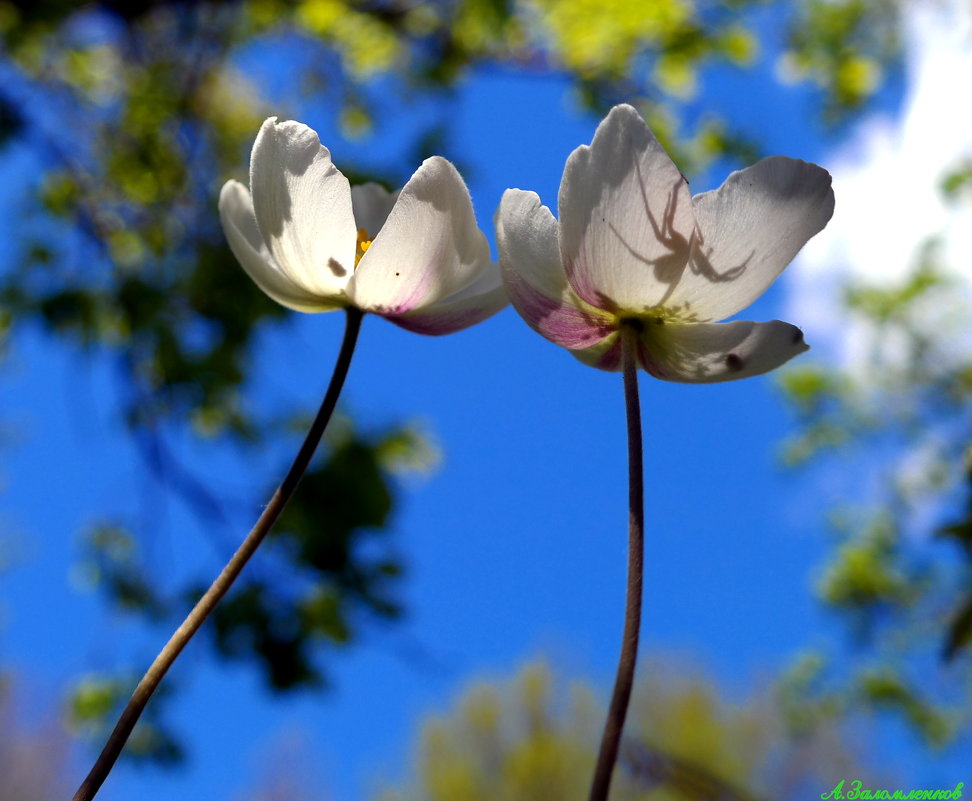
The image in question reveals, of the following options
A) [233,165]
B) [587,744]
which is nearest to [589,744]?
[587,744]

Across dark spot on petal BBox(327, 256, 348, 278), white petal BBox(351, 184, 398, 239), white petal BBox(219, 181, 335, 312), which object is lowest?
dark spot on petal BBox(327, 256, 348, 278)

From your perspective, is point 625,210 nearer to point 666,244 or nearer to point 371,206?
point 666,244

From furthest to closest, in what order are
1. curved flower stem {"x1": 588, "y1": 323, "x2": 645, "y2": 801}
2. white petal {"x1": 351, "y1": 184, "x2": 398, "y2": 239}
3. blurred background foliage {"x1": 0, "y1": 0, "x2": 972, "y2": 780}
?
blurred background foliage {"x1": 0, "y1": 0, "x2": 972, "y2": 780} < white petal {"x1": 351, "y1": 184, "x2": 398, "y2": 239} < curved flower stem {"x1": 588, "y1": 323, "x2": 645, "y2": 801}

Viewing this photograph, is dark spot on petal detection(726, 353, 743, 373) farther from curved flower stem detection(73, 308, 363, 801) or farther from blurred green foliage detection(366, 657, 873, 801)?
blurred green foliage detection(366, 657, 873, 801)

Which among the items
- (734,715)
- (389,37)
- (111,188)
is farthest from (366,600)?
(734,715)

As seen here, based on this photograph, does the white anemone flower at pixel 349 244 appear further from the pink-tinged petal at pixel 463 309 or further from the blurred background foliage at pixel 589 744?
the blurred background foliage at pixel 589 744

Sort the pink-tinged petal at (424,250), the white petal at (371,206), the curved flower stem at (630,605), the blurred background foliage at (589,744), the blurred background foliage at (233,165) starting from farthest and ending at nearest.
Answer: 1. the blurred background foliage at (589,744)
2. the blurred background foliage at (233,165)
3. the white petal at (371,206)
4. the pink-tinged petal at (424,250)
5. the curved flower stem at (630,605)

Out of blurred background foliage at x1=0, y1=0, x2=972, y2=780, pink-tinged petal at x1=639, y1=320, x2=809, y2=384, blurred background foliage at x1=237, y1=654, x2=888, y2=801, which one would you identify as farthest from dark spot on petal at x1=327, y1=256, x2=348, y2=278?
blurred background foliage at x1=237, y1=654, x2=888, y2=801

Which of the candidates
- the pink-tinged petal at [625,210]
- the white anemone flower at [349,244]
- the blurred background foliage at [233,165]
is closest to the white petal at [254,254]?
the white anemone flower at [349,244]
